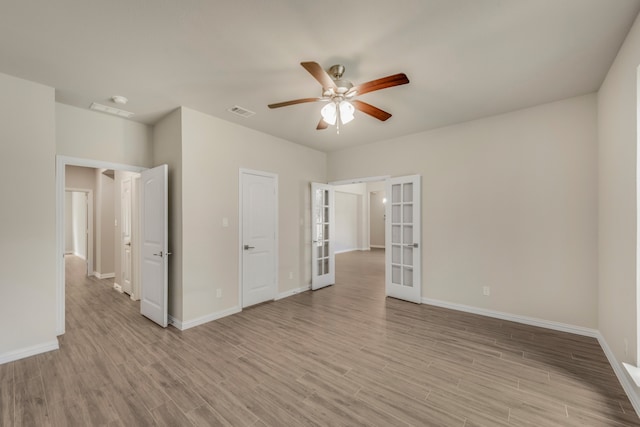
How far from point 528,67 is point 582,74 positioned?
2.14 feet

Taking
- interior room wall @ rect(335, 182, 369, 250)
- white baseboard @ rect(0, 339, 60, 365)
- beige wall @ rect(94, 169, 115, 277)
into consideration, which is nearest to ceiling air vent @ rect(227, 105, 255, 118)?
white baseboard @ rect(0, 339, 60, 365)

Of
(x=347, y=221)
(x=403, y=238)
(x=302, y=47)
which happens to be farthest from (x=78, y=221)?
(x=302, y=47)

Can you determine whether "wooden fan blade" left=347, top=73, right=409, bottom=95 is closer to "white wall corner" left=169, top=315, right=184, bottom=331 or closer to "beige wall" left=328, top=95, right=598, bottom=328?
"beige wall" left=328, top=95, right=598, bottom=328

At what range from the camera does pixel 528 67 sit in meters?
2.51

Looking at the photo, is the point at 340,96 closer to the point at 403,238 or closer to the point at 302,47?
the point at 302,47

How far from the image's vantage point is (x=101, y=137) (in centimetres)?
350

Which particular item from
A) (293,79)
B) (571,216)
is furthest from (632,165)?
(293,79)

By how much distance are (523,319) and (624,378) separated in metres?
1.33

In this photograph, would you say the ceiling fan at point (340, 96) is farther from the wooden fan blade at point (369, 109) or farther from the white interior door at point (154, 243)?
the white interior door at point (154, 243)

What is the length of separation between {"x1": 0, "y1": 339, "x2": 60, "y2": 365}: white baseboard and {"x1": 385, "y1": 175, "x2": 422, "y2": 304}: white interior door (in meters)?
4.41

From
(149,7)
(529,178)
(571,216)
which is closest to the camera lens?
(149,7)

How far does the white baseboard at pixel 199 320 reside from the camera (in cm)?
338

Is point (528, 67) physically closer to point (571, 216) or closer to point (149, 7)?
point (571, 216)

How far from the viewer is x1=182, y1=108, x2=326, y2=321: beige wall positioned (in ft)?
11.4
